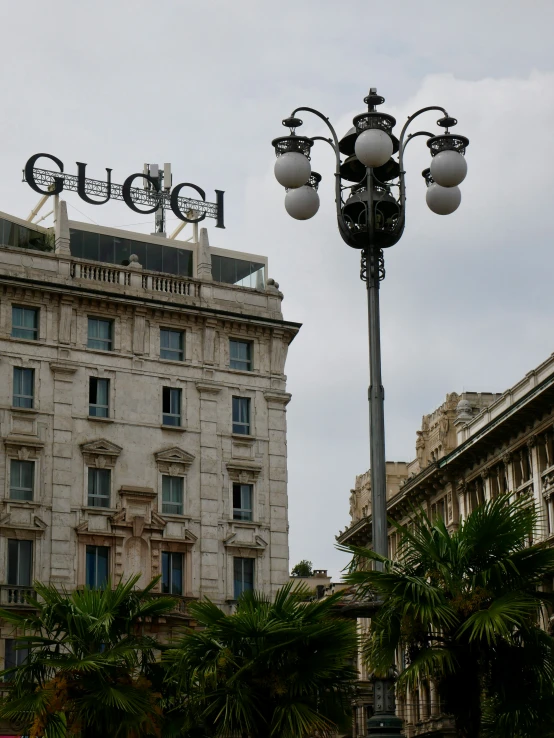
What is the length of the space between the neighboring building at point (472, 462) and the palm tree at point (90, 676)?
29851 millimetres

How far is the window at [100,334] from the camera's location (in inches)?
2365

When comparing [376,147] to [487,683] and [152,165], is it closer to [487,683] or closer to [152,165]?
[487,683]

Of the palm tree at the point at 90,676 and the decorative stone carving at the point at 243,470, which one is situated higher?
the decorative stone carving at the point at 243,470

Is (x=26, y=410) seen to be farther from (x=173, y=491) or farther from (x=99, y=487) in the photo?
(x=173, y=491)

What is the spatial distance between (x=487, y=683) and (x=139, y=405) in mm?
38568

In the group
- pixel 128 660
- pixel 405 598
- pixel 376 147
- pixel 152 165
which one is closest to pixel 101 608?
pixel 128 660

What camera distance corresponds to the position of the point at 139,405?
59.9 metres

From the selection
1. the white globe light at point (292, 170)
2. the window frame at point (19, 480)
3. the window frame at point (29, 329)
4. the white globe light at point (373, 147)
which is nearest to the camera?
the white globe light at point (373, 147)

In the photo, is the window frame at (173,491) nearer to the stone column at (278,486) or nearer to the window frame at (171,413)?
the window frame at (171,413)

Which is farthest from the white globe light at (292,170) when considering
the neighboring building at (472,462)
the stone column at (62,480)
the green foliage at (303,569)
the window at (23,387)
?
the green foliage at (303,569)

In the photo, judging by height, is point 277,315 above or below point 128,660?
above

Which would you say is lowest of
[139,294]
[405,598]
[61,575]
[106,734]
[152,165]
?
[106,734]

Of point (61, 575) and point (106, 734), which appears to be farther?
point (61, 575)

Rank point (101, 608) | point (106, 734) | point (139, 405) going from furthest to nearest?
point (139, 405)
point (101, 608)
point (106, 734)
